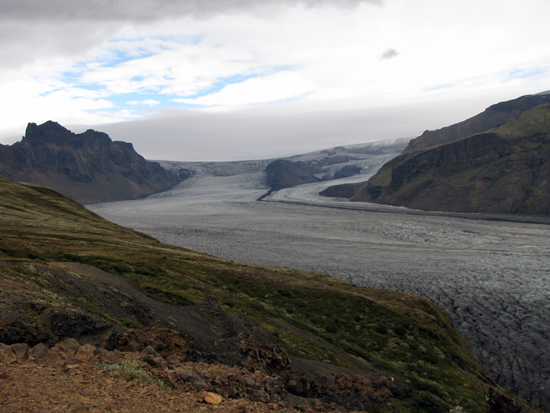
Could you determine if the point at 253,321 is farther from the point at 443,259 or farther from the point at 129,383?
the point at 443,259

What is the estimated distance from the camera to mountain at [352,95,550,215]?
150750mm

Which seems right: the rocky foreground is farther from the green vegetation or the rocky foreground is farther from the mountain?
the mountain

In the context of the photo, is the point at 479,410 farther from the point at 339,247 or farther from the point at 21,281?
the point at 339,247

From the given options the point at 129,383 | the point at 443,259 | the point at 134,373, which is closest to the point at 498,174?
the point at 443,259

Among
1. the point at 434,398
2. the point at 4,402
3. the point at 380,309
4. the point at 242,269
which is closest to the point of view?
the point at 4,402

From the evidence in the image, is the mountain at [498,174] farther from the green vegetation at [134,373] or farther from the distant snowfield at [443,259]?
the green vegetation at [134,373]

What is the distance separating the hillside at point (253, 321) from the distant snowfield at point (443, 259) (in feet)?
15.0

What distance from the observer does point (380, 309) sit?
3819 centimetres

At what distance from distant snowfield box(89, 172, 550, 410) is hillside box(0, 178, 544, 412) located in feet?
15.0

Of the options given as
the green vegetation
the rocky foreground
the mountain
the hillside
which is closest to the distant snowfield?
the hillside

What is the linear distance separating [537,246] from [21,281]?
98.1 metres

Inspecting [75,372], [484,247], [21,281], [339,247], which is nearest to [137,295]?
[21,281]

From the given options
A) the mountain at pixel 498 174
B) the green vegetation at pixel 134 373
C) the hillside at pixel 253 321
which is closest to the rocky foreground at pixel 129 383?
the green vegetation at pixel 134 373

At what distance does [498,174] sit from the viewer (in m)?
164
